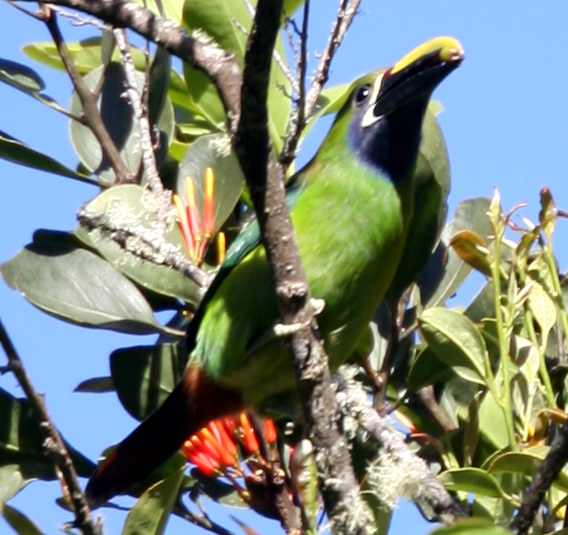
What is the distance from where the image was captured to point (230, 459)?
7.05 ft

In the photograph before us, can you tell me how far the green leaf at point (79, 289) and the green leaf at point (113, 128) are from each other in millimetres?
256

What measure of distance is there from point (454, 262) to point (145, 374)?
0.71 m

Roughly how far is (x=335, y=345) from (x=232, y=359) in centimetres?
32

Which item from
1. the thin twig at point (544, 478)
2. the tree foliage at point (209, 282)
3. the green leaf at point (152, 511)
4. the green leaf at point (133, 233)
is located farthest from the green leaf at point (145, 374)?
the thin twig at point (544, 478)

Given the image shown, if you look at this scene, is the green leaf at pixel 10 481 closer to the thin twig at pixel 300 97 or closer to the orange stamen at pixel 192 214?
the orange stamen at pixel 192 214

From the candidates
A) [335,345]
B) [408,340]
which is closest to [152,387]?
[335,345]

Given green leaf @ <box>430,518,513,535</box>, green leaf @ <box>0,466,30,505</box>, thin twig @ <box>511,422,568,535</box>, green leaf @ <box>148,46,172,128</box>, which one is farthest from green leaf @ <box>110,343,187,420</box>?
green leaf @ <box>430,518,513,535</box>

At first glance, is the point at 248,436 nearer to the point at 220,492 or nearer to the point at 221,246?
the point at 220,492

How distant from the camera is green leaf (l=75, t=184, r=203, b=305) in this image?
2244mm

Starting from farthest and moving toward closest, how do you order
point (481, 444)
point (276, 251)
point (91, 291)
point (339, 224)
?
point (339, 224), point (91, 291), point (481, 444), point (276, 251)

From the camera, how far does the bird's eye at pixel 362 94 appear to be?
111 inches

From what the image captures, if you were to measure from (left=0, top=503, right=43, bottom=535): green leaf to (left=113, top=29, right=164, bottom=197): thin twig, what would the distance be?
768mm

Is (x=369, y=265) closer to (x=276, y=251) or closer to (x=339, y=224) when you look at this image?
(x=339, y=224)

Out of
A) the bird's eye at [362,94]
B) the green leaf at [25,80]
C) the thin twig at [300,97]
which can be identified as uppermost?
the green leaf at [25,80]
